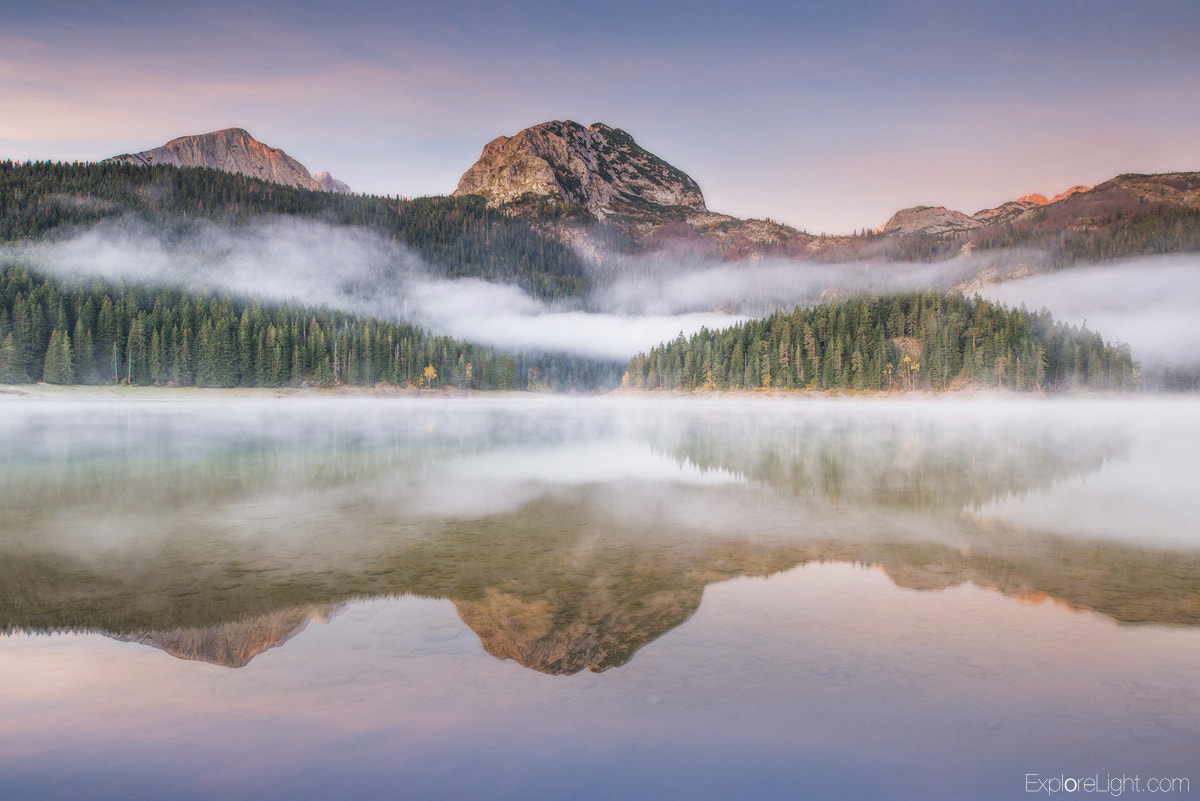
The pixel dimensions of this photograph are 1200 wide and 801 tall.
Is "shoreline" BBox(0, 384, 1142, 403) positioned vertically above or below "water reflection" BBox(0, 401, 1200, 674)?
below

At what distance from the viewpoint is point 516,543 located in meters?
9.91

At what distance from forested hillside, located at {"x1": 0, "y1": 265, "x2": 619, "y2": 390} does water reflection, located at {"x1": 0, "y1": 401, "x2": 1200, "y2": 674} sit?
83179 millimetres

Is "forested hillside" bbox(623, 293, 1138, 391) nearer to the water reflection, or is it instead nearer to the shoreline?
the shoreline

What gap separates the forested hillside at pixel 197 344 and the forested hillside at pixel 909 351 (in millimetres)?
49757

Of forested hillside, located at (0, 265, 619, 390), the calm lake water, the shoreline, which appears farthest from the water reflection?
forested hillside, located at (0, 265, 619, 390)

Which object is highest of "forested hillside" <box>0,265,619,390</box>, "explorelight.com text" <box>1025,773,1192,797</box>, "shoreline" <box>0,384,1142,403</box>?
"forested hillside" <box>0,265,619,390</box>

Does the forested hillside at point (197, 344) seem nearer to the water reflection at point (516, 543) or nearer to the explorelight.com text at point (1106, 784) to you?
the water reflection at point (516, 543)

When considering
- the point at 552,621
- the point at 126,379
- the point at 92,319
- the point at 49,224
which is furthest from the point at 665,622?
the point at 49,224

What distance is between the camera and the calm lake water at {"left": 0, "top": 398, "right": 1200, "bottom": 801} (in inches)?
162

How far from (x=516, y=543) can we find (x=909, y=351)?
11309cm

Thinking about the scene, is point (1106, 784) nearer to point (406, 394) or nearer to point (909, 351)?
point (909, 351)

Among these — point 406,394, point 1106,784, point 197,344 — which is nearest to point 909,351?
point 406,394

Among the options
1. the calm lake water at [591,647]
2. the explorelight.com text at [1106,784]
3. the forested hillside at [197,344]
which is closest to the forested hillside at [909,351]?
the forested hillside at [197,344]

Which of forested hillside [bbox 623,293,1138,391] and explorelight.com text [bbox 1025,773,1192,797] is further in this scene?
forested hillside [bbox 623,293,1138,391]
